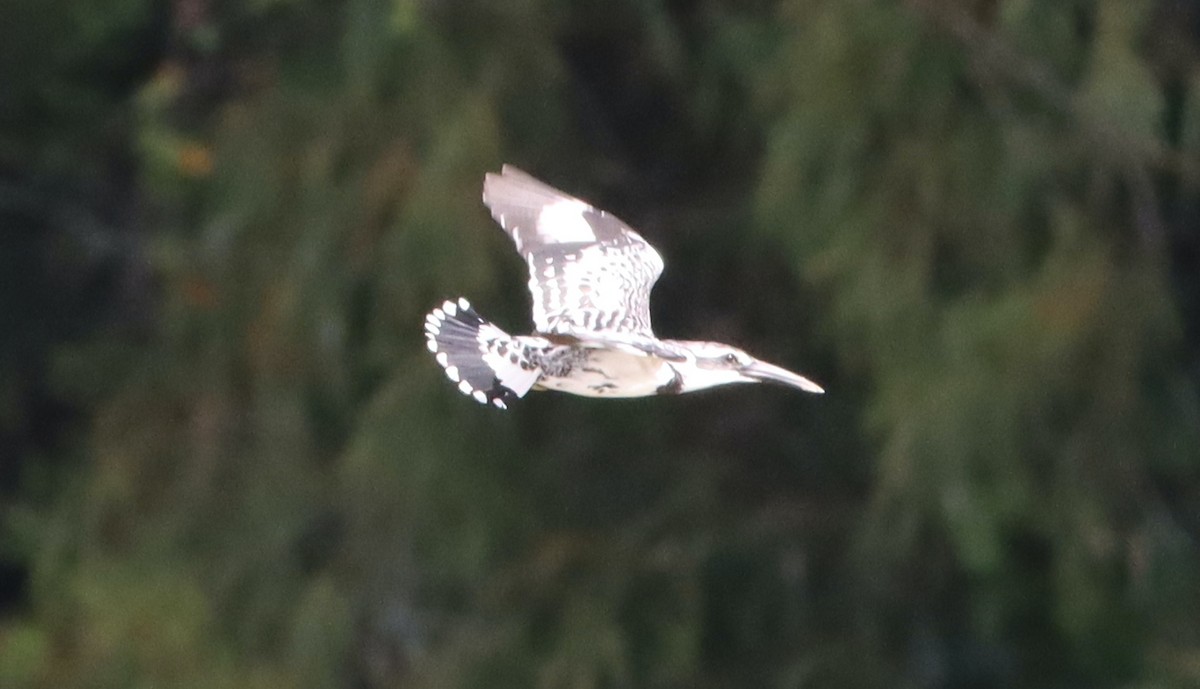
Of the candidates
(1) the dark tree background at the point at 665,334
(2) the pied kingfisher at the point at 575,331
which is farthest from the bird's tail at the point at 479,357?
(1) the dark tree background at the point at 665,334

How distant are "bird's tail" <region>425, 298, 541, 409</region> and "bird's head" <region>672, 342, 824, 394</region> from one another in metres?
0.35

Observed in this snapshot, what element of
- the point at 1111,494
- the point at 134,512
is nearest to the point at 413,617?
the point at 134,512

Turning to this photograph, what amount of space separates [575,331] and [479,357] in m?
0.44

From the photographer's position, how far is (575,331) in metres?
5.39

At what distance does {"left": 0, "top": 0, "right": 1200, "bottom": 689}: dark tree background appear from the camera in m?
8.36

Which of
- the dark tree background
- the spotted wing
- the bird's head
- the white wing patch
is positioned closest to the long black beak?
the bird's head

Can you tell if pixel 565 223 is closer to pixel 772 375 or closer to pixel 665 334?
pixel 772 375

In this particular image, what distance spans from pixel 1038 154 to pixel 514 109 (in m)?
1.77

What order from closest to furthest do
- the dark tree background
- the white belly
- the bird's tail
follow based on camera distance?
the bird's tail < the white belly < the dark tree background

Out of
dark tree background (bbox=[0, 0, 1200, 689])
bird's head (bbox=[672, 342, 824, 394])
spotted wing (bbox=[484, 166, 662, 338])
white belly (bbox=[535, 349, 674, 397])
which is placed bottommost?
white belly (bbox=[535, 349, 674, 397])

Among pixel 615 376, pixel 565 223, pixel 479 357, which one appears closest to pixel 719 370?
pixel 615 376

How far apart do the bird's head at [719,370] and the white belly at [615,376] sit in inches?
2.2

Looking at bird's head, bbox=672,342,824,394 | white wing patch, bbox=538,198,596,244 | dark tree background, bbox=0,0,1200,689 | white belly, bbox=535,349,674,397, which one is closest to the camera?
white belly, bbox=535,349,674,397

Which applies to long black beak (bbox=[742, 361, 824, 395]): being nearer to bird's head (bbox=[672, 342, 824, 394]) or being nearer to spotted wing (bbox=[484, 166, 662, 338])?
bird's head (bbox=[672, 342, 824, 394])
